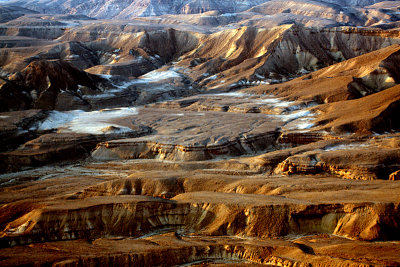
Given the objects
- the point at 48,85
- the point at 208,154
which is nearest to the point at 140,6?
the point at 48,85

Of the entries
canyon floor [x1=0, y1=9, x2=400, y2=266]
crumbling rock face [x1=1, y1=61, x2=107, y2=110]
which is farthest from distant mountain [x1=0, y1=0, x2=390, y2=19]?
crumbling rock face [x1=1, y1=61, x2=107, y2=110]

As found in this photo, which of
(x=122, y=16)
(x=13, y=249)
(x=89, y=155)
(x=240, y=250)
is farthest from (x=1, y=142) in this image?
(x=122, y=16)

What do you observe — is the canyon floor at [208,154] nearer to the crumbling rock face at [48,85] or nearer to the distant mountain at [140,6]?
the crumbling rock face at [48,85]

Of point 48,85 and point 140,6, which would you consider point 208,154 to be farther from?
point 140,6

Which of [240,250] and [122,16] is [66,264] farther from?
[122,16]

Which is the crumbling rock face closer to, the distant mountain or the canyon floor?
the canyon floor

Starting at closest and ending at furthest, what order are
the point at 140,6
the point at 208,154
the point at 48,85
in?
the point at 208,154, the point at 48,85, the point at 140,6

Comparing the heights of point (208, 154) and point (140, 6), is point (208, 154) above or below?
below
